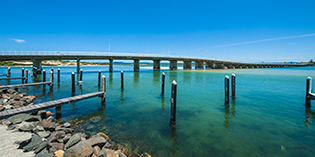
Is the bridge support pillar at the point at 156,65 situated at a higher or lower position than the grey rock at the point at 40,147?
higher

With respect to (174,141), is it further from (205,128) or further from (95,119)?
(95,119)

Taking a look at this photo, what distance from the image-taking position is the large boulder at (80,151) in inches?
196

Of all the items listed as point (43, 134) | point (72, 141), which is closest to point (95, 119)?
point (43, 134)

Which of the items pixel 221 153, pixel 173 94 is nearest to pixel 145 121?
pixel 173 94

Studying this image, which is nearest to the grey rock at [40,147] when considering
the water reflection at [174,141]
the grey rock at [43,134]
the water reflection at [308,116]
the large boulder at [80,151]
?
the grey rock at [43,134]

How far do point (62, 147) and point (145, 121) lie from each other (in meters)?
4.90

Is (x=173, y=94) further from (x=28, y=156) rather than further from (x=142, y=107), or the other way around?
(x=28, y=156)

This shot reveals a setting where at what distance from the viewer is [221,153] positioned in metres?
6.18

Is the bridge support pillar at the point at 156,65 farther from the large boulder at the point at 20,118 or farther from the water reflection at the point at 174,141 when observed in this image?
the large boulder at the point at 20,118

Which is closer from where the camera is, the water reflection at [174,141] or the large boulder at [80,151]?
the large boulder at [80,151]

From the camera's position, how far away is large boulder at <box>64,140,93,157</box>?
4969 millimetres

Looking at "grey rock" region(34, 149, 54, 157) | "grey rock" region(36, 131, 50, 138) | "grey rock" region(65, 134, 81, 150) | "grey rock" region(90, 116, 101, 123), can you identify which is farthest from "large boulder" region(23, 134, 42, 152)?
"grey rock" region(90, 116, 101, 123)

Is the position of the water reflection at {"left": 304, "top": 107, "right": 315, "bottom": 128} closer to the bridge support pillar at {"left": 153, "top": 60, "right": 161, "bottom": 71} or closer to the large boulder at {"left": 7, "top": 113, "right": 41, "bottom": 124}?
the large boulder at {"left": 7, "top": 113, "right": 41, "bottom": 124}

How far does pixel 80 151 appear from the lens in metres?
5.05
